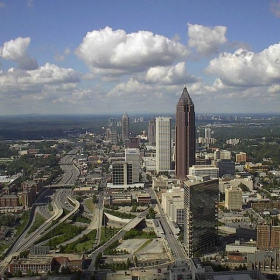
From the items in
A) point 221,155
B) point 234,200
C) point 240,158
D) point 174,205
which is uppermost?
point 221,155

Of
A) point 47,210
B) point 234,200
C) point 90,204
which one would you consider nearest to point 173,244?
point 234,200

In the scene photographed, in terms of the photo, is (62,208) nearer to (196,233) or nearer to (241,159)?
(196,233)

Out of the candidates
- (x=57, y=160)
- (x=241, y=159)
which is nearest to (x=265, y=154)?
(x=241, y=159)

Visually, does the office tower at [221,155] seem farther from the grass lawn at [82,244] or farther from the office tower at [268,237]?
the office tower at [268,237]

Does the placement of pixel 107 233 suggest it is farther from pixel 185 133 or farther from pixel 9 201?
pixel 185 133

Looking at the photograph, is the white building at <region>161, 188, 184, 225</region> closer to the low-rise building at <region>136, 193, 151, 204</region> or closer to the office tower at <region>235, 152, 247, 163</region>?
the low-rise building at <region>136, 193, 151, 204</region>

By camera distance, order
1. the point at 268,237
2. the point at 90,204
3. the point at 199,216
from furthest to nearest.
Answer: the point at 90,204 < the point at 268,237 < the point at 199,216

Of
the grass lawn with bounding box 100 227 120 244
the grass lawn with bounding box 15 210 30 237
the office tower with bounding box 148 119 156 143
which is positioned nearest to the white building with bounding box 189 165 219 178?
the grass lawn with bounding box 100 227 120 244

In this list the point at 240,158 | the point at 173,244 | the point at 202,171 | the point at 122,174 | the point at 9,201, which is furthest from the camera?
the point at 240,158
